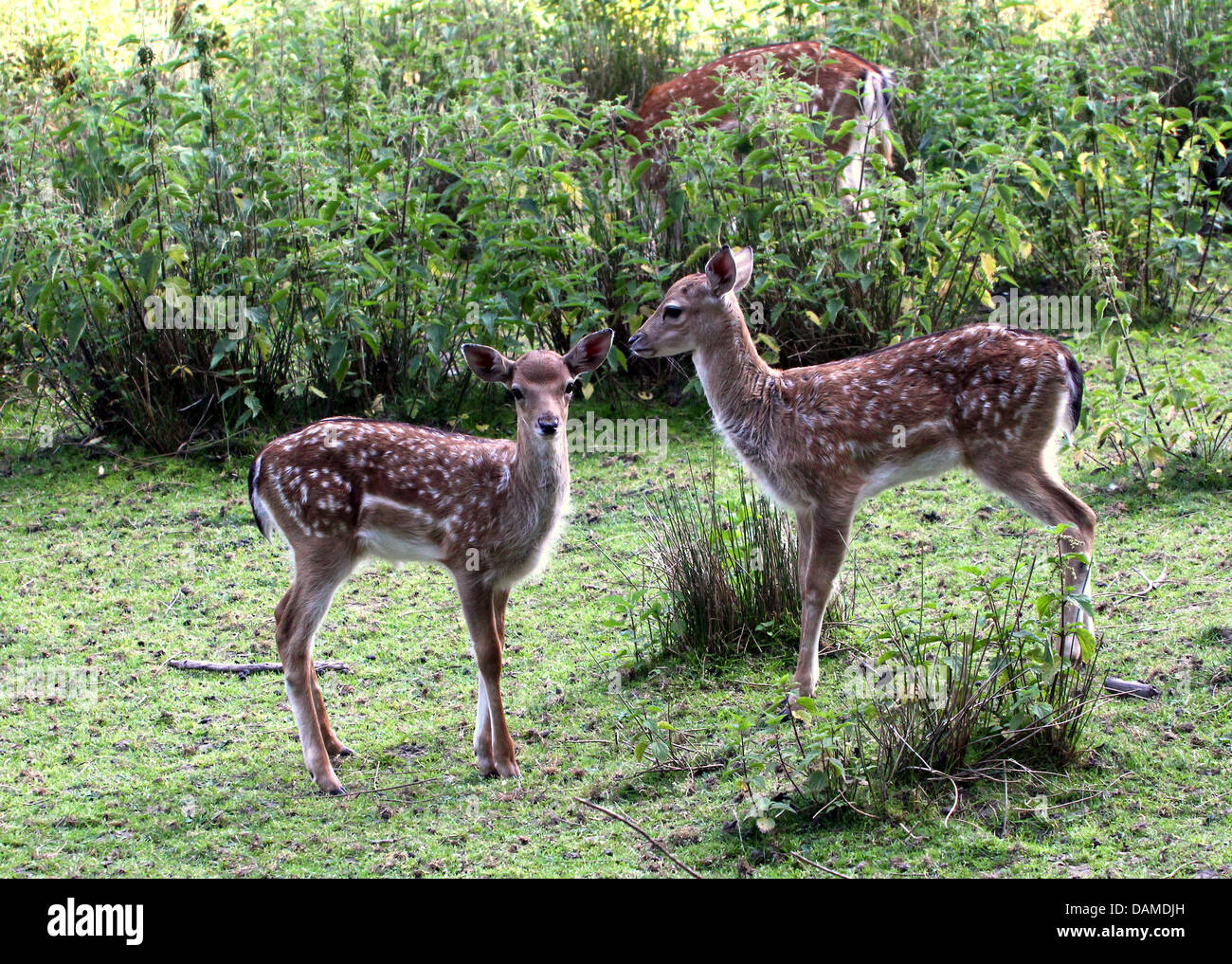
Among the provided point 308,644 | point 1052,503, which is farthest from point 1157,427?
point 308,644

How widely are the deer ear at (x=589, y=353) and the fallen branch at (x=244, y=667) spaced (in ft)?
6.20

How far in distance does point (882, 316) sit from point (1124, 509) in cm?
230

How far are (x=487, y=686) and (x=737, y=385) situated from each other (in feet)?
6.80

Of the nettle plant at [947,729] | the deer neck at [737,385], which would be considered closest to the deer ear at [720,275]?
the deer neck at [737,385]

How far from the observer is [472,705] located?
20.7 ft

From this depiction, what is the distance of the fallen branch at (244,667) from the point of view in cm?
659

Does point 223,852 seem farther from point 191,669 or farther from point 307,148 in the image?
point 307,148

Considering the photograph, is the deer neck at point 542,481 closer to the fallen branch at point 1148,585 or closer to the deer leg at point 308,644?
the deer leg at point 308,644

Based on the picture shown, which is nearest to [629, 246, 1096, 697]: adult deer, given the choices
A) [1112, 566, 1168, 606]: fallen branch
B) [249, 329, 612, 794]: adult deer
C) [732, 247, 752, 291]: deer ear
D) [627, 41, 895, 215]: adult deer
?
[1112, 566, 1168, 606]: fallen branch

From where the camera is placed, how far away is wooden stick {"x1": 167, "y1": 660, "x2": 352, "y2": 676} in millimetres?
6594

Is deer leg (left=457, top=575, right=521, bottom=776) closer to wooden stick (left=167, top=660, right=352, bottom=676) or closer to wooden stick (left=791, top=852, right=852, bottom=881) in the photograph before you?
wooden stick (left=167, top=660, right=352, bottom=676)

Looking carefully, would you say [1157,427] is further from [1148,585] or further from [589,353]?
[589,353]

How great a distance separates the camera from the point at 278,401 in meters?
9.24
